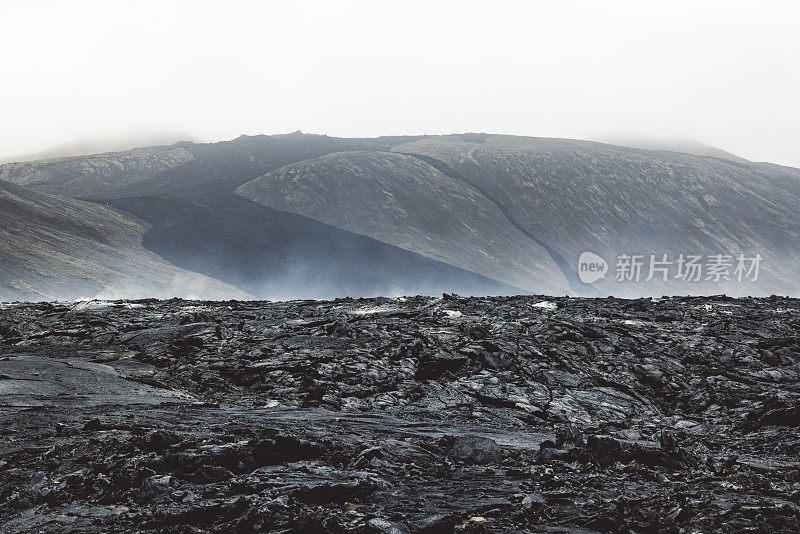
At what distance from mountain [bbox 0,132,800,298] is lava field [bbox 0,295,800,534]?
16.5 m

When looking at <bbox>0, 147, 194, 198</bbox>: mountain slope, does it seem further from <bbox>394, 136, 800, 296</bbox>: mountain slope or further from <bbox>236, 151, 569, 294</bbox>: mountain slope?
<bbox>394, 136, 800, 296</bbox>: mountain slope

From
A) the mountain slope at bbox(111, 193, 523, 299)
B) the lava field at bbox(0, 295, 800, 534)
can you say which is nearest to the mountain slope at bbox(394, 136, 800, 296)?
the mountain slope at bbox(111, 193, 523, 299)

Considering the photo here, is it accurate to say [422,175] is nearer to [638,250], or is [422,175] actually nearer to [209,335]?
[638,250]

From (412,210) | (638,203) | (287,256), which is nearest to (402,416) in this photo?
(287,256)

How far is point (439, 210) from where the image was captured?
41.2 m

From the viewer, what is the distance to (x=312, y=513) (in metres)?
4.20

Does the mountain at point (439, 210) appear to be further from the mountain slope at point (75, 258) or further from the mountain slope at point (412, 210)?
the mountain slope at point (75, 258)

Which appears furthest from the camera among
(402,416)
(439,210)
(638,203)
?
(638,203)

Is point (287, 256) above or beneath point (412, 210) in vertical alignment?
beneath

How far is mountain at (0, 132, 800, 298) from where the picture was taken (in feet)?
108

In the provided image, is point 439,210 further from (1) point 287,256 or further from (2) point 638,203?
(2) point 638,203

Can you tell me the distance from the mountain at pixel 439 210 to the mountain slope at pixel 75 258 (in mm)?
1829

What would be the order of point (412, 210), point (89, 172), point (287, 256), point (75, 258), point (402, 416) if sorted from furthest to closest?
1. point (89, 172)
2. point (412, 210)
3. point (287, 256)
4. point (75, 258)
5. point (402, 416)

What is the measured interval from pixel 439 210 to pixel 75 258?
2420cm
